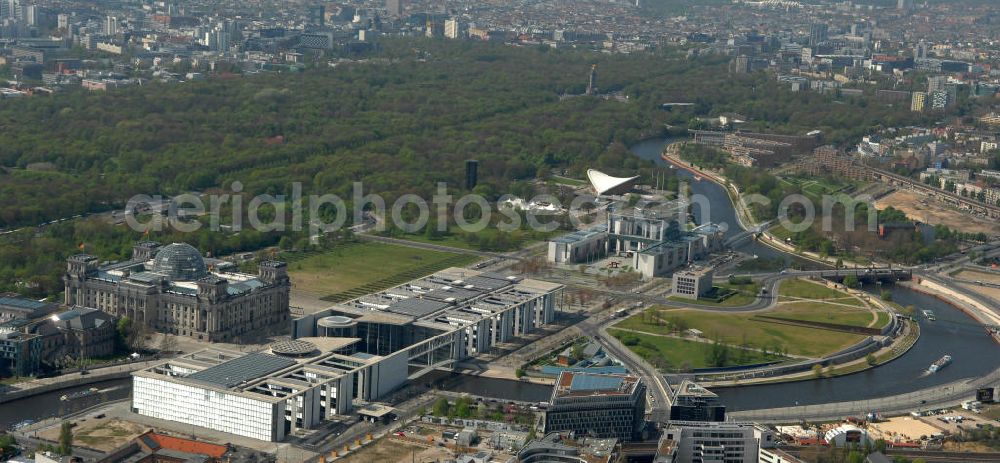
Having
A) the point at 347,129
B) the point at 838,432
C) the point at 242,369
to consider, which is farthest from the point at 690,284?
the point at 347,129

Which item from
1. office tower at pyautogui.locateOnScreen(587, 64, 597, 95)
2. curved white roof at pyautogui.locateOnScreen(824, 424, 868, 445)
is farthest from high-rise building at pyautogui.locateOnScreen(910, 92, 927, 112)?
curved white roof at pyautogui.locateOnScreen(824, 424, 868, 445)

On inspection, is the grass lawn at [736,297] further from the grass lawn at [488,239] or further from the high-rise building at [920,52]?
the high-rise building at [920,52]

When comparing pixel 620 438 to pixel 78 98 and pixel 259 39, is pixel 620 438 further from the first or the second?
pixel 259 39

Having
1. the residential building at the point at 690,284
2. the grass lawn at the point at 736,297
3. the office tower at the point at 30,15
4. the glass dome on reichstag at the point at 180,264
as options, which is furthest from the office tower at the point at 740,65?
the glass dome on reichstag at the point at 180,264

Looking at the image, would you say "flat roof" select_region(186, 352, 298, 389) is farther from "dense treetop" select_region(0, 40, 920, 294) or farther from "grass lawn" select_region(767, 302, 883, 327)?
"grass lawn" select_region(767, 302, 883, 327)

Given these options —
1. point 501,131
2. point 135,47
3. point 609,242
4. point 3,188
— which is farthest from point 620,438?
point 135,47
